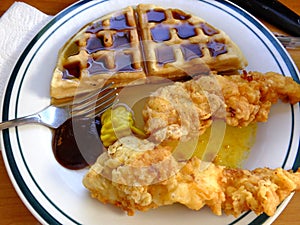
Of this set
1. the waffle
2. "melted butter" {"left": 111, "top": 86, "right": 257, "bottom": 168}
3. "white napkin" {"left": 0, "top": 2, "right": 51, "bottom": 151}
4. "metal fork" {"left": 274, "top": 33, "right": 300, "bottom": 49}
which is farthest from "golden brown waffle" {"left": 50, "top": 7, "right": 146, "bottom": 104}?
"metal fork" {"left": 274, "top": 33, "right": 300, "bottom": 49}

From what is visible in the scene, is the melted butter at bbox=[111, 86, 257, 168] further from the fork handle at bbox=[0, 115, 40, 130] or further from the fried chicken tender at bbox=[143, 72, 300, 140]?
the fork handle at bbox=[0, 115, 40, 130]

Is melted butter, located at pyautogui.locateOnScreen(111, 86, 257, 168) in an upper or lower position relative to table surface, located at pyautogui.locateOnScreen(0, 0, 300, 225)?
upper

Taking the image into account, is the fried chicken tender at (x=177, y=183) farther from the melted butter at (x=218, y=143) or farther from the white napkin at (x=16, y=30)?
the white napkin at (x=16, y=30)

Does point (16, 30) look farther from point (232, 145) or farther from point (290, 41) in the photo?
point (290, 41)

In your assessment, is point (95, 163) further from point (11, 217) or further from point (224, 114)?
point (224, 114)

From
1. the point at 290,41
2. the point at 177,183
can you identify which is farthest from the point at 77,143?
the point at 290,41

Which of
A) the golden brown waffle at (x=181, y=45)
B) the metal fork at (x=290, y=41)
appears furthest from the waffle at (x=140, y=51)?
the metal fork at (x=290, y=41)

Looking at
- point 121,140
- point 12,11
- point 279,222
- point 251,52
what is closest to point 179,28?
point 251,52
